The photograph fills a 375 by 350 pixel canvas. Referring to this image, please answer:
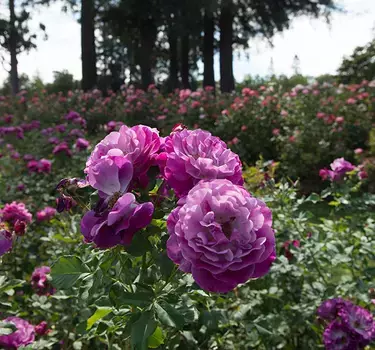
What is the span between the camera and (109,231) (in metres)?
0.88

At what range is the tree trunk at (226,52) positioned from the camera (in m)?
14.1

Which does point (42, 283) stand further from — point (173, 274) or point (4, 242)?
point (173, 274)

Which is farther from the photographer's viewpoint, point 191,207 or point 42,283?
point 42,283

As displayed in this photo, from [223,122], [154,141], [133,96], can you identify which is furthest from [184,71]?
[154,141]

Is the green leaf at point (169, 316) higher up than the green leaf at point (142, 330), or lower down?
higher up

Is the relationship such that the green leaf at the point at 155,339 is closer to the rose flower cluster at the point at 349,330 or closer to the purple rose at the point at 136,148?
the purple rose at the point at 136,148

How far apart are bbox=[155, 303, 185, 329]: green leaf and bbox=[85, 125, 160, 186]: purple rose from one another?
0.82 ft

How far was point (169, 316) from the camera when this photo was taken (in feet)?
3.00

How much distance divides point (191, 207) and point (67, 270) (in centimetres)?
41

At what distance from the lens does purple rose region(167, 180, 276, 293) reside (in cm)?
80

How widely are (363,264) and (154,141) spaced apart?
167cm

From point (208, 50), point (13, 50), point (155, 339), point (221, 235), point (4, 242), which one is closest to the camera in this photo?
point (221, 235)

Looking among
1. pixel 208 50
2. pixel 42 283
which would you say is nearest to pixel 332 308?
pixel 42 283

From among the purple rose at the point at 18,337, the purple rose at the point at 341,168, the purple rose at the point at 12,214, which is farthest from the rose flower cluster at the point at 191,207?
the purple rose at the point at 341,168
